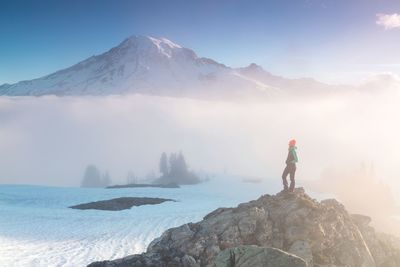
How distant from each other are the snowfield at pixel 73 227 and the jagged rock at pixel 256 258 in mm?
24055

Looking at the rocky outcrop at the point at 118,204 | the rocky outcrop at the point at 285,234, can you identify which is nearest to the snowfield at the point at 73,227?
the rocky outcrop at the point at 118,204

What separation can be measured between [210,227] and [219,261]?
7944mm

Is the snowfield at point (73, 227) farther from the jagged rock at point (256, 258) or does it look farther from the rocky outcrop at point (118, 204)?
the jagged rock at point (256, 258)

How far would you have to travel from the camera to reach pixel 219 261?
1852 centimetres

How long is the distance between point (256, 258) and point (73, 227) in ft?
141

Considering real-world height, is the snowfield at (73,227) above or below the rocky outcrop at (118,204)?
below

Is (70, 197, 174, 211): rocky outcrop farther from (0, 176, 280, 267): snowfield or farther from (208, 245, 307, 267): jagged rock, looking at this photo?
(208, 245, 307, 267): jagged rock

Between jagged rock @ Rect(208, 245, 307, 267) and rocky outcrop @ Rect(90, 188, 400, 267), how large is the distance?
530cm

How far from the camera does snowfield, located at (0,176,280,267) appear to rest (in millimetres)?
42281

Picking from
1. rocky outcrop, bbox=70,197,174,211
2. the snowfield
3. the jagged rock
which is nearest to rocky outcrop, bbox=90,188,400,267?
the jagged rock

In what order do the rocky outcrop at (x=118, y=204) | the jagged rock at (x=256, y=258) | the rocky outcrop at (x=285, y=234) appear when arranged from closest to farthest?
the jagged rock at (x=256, y=258) < the rocky outcrop at (x=285, y=234) < the rocky outcrop at (x=118, y=204)

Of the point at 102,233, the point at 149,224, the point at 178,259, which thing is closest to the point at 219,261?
the point at 178,259

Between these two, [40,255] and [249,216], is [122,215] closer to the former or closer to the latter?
[40,255]

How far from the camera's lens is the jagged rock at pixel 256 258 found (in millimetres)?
17797
